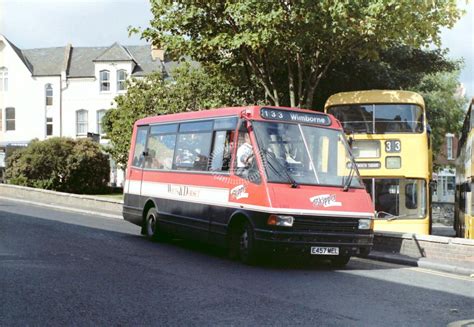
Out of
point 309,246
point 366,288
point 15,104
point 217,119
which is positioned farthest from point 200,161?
point 15,104

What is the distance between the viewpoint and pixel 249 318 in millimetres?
7000

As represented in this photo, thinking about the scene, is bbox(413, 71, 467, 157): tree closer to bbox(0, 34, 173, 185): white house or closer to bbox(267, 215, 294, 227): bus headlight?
bbox(0, 34, 173, 185): white house

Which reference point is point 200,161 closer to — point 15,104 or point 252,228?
point 252,228

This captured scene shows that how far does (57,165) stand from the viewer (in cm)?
3375

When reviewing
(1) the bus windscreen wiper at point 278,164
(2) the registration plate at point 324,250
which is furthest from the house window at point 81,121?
(2) the registration plate at point 324,250

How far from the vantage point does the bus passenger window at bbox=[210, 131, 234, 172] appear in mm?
12055

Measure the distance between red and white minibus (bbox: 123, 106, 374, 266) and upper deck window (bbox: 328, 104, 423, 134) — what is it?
4.47 metres

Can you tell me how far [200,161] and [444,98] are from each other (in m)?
35.6

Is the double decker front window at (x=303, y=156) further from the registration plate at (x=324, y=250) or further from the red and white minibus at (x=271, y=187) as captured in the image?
the registration plate at (x=324, y=250)

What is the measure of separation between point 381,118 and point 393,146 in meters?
0.86

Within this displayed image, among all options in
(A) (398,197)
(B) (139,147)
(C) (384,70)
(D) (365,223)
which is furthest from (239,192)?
(C) (384,70)

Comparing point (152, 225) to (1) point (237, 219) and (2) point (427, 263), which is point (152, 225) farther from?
(2) point (427, 263)

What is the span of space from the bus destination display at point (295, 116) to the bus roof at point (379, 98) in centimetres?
510

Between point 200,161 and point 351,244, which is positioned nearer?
point 351,244
